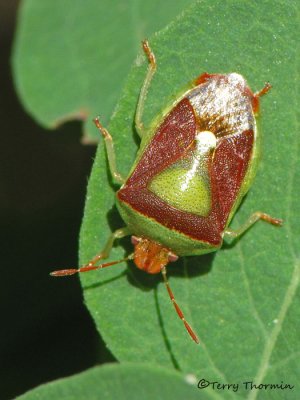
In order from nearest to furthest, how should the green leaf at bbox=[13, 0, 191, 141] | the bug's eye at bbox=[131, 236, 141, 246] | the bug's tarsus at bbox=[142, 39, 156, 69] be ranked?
the bug's tarsus at bbox=[142, 39, 156, 69] < the bug's eye at bbox=[131, 236, 141, 246] < the green leaf at bbox=[13, 0, 191, 141]

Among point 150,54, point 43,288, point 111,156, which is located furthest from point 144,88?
point 43,288

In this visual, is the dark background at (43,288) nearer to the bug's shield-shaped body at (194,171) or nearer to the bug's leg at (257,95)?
the bug's shield-shaped body at (194,171)

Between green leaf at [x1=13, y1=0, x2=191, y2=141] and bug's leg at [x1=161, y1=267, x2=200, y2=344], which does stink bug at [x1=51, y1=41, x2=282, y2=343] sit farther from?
green leaf at [x1=13, y1=0, x2=191, y2=141]

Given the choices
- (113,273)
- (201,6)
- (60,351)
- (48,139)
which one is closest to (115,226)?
(113,273)

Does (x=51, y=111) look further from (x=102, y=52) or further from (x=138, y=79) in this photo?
(x=138, y=79)

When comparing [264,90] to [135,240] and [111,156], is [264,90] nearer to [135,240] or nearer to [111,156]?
[111,156]

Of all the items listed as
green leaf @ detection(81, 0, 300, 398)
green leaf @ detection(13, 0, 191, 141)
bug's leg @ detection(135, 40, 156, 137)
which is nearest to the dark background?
green leaf @ detection(13, 0, 191, 141)

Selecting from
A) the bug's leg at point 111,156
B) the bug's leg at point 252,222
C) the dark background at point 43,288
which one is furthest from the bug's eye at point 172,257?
the dark background at point 43,288
